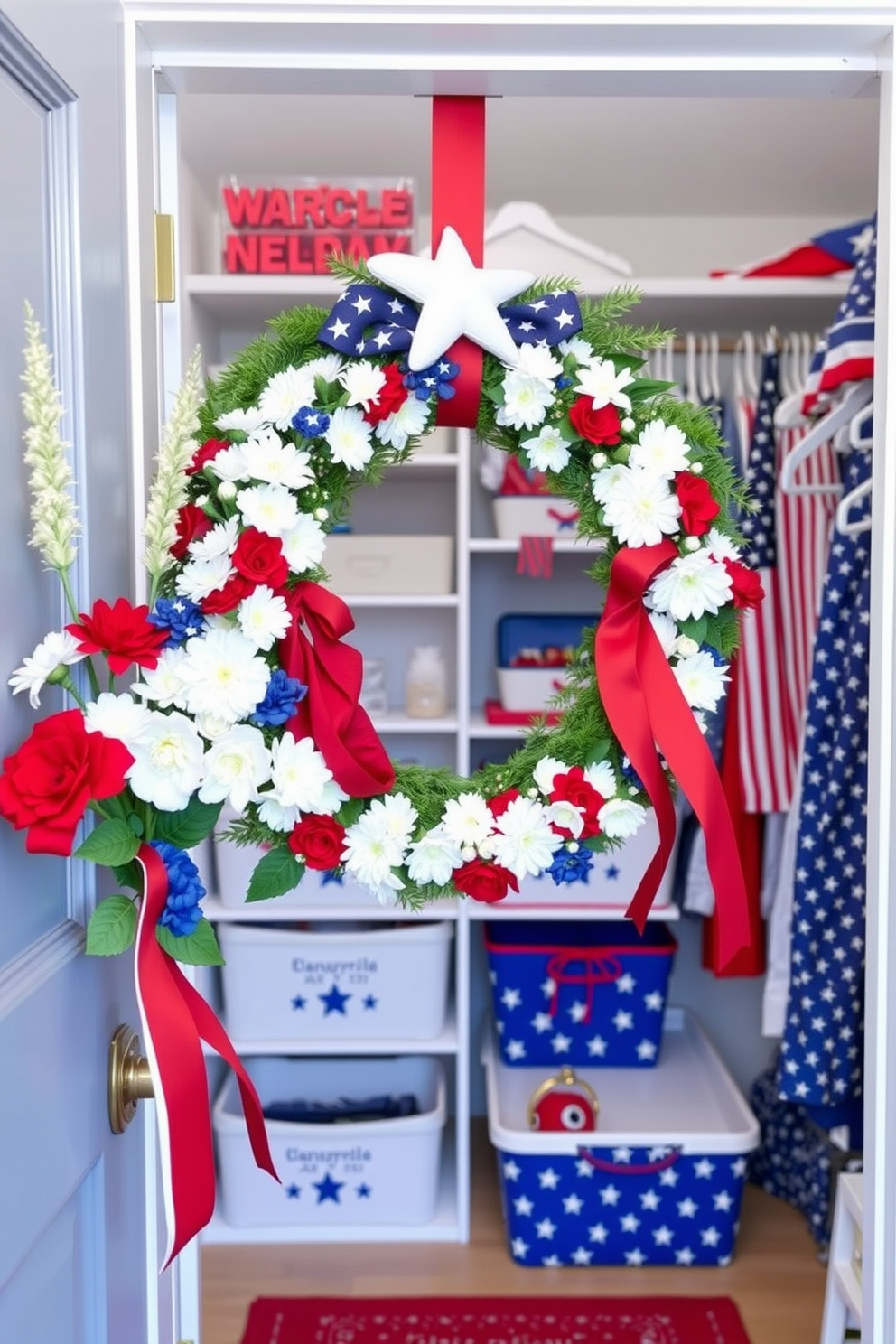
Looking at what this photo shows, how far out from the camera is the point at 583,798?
1.07 m

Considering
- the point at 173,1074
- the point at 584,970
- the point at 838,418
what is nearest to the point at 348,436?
the point at 173,1074

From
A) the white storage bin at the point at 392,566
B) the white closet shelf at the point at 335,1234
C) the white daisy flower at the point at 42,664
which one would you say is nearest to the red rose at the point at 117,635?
the white daisy flower at the point at 42,664

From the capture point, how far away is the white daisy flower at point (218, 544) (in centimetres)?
98

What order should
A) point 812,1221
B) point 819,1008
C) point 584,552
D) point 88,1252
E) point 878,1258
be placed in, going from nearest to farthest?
1. point 88,1252
2. point 878,1258
3. point 819,1008
4. point 812,1221
5. point 584,552

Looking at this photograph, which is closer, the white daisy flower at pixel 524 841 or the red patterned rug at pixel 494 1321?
the white daisy flower at pixel 524 841

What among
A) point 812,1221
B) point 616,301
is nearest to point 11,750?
point 616,301

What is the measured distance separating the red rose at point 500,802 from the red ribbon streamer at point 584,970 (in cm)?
154

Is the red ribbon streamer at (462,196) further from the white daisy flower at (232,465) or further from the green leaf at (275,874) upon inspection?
the green leaf at (275,874)

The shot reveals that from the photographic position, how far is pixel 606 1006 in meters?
2.61

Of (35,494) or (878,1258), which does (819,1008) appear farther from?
(35,494)

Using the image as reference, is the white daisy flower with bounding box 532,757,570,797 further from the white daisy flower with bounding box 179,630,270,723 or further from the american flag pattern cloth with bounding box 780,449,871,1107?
the american flag pattern cloth with bounding box 780,449,871,1107

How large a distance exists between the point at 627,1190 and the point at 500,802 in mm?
1627

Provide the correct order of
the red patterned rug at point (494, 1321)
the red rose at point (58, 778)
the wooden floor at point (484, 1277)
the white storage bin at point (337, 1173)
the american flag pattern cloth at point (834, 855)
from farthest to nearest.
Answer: the white storage bin at point (337, 1173)
the wooden floor at point (484, 1277)
the red patterned rug at point (494, 1321)
the american flag pattern cloth at point (834, 855)
the red rose at point (58, 778)

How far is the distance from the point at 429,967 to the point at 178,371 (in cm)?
161
